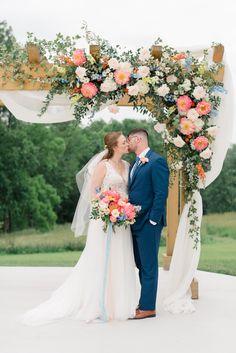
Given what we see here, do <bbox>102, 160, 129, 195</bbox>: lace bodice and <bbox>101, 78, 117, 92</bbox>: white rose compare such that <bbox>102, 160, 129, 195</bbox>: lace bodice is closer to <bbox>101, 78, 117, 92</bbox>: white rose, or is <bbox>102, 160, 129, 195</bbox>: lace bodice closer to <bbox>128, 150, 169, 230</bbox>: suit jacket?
<bbox>128, 150, 169, 230</bbox>: suit jacket

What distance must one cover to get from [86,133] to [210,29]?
7755mm

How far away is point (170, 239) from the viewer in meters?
8.78

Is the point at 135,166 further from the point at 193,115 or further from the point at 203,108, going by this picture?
the point at 203,108

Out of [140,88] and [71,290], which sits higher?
[140,88]

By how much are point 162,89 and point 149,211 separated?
125 centimetres

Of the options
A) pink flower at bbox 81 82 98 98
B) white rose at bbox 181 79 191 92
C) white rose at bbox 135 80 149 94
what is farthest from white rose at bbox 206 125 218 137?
pink flower at bbox 81 82 98 98

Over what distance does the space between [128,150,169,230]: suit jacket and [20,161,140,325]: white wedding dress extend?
0.20 m

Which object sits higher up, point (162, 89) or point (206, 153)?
point (162, 89)

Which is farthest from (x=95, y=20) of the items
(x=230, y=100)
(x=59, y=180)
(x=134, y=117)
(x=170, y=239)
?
(x=230, y=100)

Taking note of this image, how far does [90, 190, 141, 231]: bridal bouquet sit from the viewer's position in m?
5.51

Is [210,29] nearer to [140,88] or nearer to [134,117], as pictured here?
[134,117]

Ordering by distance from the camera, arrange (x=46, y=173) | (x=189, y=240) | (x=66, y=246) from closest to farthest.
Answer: (x=189, y=240) → (x=66, y=246) → (x=46, y=173)

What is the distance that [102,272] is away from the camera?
5.77m

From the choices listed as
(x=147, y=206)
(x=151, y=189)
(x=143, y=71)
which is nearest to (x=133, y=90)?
(x=143, y=71)
